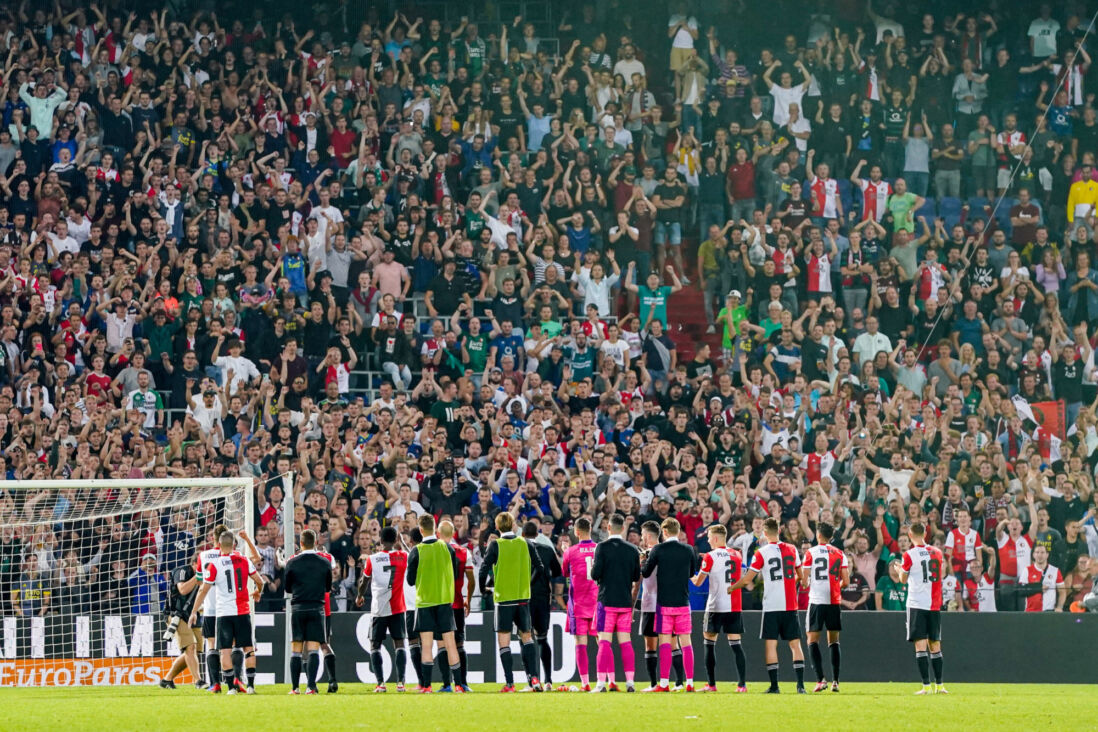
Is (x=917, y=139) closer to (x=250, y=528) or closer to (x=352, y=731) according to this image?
(x=250, y=528)

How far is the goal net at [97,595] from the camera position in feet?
67.1

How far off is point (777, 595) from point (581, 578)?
2.08 meters

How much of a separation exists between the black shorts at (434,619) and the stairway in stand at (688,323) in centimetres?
1038

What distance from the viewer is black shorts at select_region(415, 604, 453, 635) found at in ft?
55.1

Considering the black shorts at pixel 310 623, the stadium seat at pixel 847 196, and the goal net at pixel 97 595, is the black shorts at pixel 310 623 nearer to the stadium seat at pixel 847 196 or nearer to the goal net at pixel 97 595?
the goal net at pixel 97 595

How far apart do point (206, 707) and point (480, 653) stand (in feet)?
20.9

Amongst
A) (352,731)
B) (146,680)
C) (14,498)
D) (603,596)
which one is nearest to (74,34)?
(14,498)

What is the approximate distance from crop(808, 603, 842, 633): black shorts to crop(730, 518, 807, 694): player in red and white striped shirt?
255mm

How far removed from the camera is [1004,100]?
29812mm

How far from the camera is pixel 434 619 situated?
1681 centimetres

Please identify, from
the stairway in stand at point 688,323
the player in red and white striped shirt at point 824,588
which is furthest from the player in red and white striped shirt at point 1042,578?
the stairway in stand at point 688,323

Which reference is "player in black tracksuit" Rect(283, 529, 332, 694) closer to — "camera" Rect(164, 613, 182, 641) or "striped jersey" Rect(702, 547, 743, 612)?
"camera" Rect(164, 613, 182, 641)

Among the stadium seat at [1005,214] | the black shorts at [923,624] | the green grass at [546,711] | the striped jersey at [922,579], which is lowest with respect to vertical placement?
the green grass at [546,711]

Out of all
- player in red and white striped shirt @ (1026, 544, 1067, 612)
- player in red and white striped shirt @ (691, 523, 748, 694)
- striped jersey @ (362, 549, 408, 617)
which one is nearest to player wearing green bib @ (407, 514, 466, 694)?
striped jersey @ (362, 549, 408, 617)
